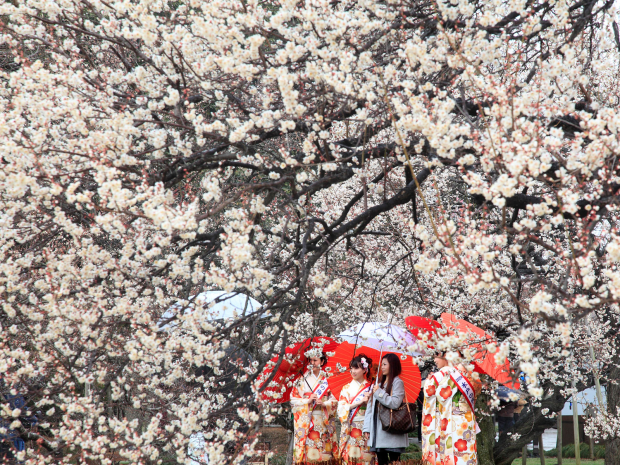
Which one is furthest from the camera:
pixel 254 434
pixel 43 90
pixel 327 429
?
pixel 327 429

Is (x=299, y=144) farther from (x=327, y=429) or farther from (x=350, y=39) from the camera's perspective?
(x=327, y=429)

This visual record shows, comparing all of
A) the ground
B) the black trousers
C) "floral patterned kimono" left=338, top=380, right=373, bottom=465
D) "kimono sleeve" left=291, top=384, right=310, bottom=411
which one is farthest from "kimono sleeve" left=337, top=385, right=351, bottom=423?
the ground

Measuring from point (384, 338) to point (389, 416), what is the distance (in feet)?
2.99

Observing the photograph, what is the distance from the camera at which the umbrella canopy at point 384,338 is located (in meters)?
6.28

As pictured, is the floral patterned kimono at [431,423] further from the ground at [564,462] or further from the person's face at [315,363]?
the ground at [564,462]

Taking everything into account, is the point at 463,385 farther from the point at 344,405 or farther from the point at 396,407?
the point at 344,405

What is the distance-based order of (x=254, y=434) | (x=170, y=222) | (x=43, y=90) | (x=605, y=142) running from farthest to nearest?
(x=43, y=90), (x=254, y=434), (x=170, y=222), (x=605, y=142)

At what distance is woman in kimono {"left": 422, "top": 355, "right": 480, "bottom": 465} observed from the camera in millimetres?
5910

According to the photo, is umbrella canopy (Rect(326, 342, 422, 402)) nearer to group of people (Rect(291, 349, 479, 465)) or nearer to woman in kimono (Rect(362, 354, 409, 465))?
group of people (Rect(291, 349, 479, 465))

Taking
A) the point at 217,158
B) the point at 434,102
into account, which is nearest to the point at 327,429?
the point at 217,158

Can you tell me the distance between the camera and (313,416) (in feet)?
23.9

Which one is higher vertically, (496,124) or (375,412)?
(496,124)

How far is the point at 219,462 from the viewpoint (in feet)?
12.6

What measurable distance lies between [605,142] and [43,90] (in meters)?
3.51
